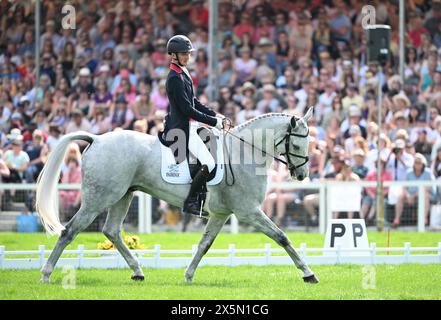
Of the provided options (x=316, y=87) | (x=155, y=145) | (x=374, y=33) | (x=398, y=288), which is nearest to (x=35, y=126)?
(x=316, y=87)

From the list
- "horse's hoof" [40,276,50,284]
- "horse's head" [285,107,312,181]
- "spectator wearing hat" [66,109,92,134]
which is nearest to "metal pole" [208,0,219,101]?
"spectator wearing hat" [66,109,92,134]

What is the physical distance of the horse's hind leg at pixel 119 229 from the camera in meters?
11.3

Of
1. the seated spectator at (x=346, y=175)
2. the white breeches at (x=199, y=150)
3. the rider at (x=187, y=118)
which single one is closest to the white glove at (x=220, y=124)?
the rider at (x=187, y=118)

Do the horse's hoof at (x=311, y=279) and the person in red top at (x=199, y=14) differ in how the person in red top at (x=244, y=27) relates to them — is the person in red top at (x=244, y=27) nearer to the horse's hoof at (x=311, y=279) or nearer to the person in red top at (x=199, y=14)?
the person in red top at (x=199, y=14)

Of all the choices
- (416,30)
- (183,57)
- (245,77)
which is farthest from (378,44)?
(183,57)

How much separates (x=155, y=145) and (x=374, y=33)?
8.14m

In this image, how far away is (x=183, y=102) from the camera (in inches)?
434

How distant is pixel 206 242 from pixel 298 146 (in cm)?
151

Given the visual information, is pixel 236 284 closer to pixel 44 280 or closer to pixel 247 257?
pixel 44 280

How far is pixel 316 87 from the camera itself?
21172 millimetres

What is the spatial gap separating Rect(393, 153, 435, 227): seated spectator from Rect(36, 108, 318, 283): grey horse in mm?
6817

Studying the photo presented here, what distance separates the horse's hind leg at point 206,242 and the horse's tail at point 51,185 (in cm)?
152
